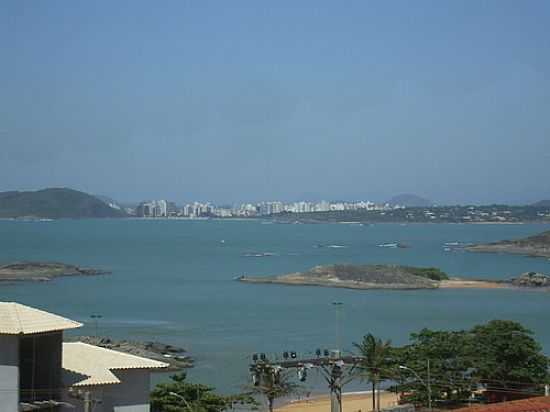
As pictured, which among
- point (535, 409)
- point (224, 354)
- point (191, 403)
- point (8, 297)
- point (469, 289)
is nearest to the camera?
point (535, 409)

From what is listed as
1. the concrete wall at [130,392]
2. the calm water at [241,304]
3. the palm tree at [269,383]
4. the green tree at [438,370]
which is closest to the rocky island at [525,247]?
the calm water at [241,304]

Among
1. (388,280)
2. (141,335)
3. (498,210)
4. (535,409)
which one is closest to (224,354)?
(141,335)

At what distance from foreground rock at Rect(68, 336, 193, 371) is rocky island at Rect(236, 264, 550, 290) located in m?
28.4

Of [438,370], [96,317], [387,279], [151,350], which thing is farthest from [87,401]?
[387,279]

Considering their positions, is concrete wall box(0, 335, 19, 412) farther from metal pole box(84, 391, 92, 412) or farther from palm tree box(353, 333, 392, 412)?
palm tree box(353, 333, 392, 412)

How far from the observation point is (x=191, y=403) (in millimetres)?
14648

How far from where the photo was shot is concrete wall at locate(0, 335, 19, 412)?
9.12 m

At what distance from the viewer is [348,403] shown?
20.1 metres

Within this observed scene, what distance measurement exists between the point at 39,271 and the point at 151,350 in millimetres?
36719

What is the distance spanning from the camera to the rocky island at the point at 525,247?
92.2 meters

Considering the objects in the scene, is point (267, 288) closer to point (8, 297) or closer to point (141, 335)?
point (8, 297)

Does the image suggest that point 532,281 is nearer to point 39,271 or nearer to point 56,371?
point 39,271

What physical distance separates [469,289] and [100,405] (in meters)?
46.9

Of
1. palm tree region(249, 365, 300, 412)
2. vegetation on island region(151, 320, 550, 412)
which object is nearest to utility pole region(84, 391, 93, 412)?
vegetation on island region(151, 320, 550, 412)
